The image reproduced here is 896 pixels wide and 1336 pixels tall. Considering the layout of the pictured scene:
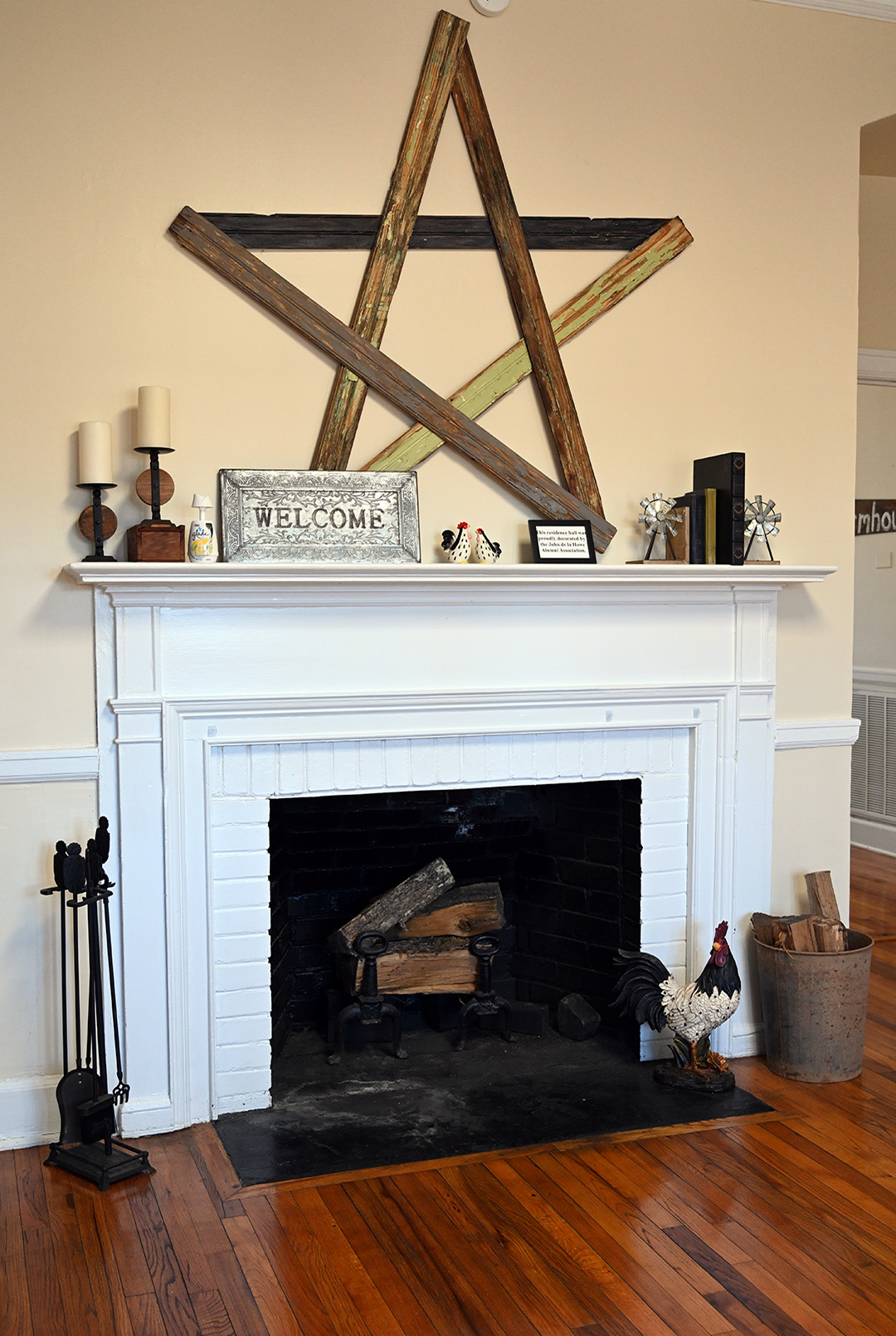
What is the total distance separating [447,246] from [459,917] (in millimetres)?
1865

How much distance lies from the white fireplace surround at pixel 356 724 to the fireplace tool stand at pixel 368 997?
13.2 inches

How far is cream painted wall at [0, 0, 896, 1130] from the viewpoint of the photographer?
2.70m

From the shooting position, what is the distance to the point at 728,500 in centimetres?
307

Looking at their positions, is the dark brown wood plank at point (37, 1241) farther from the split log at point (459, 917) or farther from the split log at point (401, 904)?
the split log at point (459, 917)

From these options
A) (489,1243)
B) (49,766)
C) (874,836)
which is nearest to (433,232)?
(49,766)

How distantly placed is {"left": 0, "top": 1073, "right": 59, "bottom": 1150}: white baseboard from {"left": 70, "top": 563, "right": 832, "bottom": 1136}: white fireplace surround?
20 cm

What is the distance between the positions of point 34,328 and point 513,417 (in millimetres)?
1222

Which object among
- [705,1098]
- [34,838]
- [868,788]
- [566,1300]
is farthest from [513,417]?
[868,788]

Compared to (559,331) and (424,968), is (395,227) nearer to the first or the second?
(559,331)

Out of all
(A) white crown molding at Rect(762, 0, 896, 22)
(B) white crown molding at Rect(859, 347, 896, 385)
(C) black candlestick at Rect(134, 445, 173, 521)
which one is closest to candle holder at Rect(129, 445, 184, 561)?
(C) black candlestick at Rect(134, 445, 173, 521)

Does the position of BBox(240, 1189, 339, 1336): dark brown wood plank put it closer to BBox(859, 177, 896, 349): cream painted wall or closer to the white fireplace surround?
the white fireplace surround

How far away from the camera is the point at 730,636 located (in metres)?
3.20

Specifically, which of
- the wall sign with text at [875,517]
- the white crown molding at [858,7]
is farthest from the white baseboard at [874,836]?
the white crown molding at [858,7]

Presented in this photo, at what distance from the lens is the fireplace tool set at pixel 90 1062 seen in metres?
2.56
